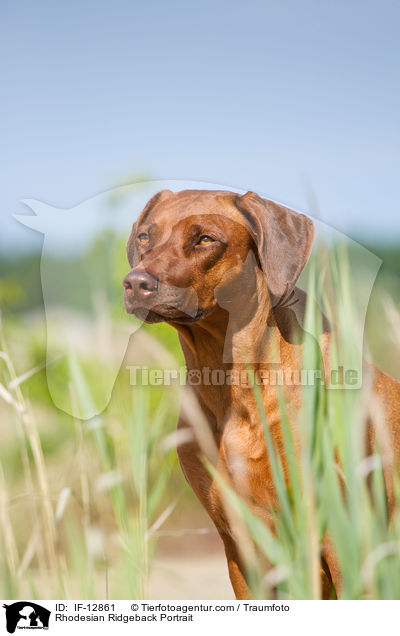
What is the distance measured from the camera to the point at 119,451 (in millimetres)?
1574

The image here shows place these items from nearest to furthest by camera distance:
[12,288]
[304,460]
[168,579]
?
[304,460], [168,579], [12,288]

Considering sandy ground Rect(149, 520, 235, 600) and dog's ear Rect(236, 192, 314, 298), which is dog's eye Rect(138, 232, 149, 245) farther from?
sandy ground Rect(149, 520, 235, 600)

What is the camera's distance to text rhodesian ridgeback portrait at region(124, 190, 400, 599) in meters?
1.86

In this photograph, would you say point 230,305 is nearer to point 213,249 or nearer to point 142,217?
point 213,249

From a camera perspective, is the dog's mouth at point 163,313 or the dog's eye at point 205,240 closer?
the dog's mouth at point 163,313

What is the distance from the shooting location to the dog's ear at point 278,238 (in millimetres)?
1900

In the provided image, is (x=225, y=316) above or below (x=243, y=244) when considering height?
below

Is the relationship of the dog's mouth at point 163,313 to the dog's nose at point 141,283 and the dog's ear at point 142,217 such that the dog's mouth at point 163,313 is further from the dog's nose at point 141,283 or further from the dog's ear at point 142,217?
the dog's ear at point 142,217

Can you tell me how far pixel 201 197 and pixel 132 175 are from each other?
31 centimetres

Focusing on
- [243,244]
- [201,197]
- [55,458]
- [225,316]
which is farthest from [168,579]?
[201,197]
